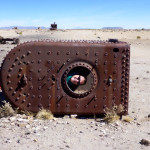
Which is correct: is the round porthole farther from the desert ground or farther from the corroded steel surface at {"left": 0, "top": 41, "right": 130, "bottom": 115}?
the desert ground

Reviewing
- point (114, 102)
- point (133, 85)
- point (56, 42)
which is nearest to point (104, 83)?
point (114, 102)

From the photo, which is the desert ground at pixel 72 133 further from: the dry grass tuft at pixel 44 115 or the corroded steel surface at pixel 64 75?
the corroded steel surface at pixel 64 75

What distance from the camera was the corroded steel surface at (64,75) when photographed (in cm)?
551

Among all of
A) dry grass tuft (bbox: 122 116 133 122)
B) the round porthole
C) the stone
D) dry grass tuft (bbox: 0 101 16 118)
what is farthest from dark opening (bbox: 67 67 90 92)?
the stone

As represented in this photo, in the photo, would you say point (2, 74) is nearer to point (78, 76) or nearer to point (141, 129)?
point (78, 76)

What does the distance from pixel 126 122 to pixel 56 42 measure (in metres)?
2.08

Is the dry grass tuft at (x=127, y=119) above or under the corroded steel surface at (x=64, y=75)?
under

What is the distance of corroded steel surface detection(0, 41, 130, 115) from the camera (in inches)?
217

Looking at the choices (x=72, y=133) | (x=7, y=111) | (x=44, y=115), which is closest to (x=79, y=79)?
(x=44, y=115)

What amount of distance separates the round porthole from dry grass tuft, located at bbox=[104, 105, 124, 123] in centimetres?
56

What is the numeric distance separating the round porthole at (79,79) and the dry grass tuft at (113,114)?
56 centimetres

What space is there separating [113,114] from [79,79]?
0.96 metres

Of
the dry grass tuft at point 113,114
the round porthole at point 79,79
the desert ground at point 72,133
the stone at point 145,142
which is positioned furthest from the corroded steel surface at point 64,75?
the stone at point 145,142

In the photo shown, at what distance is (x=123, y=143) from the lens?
15.6 ft
